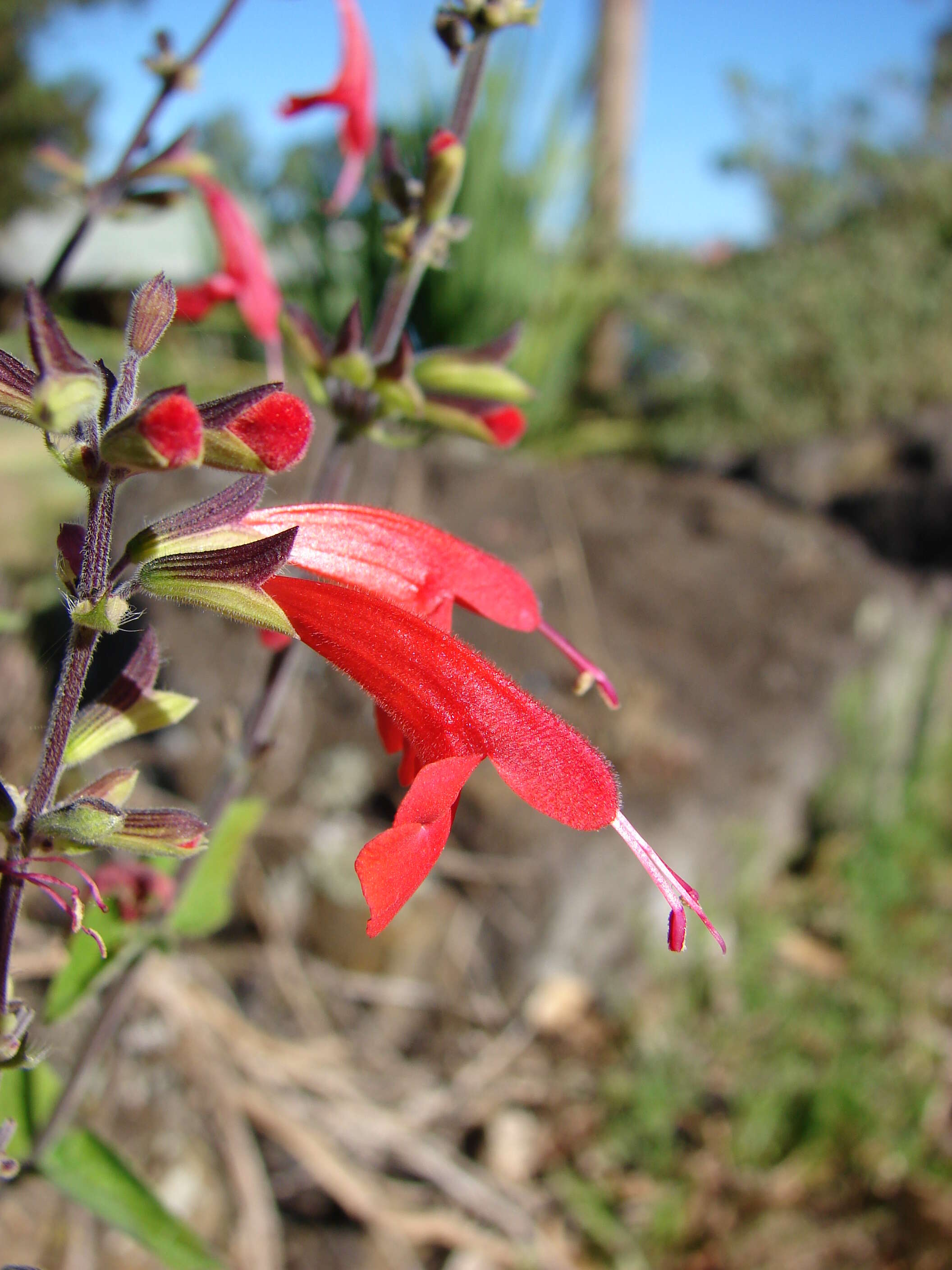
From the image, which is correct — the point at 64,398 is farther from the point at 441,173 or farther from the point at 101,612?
the point at 441,173

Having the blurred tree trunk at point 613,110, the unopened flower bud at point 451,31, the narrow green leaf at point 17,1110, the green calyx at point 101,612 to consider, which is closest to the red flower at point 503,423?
the unopened flower bud at point 451,31

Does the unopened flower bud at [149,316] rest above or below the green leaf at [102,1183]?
above

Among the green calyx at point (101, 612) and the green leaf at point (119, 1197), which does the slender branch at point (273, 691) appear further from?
the green calyx at point (101, 612)

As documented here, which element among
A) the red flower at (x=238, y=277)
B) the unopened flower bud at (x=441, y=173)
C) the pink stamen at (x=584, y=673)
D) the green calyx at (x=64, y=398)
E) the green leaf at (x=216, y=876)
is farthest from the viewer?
the red flower at (x=238, y=277)

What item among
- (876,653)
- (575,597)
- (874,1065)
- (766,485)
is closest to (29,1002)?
(874,1065)

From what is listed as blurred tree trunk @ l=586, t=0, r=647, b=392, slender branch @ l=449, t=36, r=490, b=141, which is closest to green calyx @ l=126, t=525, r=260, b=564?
slender branch @ l=449, t=36, r=490, b=141

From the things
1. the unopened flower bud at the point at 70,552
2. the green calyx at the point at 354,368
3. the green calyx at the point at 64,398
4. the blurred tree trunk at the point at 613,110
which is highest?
the green calyx at the point at 64,398

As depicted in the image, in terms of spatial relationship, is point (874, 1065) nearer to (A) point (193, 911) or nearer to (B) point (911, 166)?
(A) point (193, 911)

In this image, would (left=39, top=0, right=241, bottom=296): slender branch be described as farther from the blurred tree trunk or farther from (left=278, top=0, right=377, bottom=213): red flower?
the blurred tree trunk
